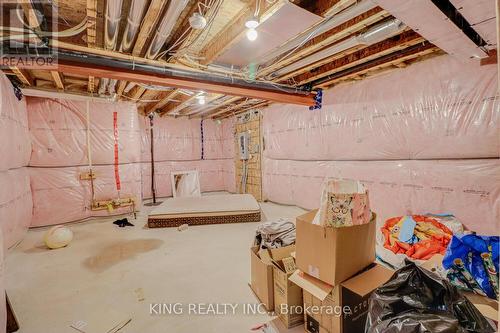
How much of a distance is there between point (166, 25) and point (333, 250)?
219cm

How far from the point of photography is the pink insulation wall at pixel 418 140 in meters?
2.58

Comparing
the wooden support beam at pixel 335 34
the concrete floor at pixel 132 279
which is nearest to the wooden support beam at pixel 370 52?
the wooden support beam at pixel 335 34

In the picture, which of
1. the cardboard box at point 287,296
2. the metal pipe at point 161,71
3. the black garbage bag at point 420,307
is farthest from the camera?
the metal pipe at point 161,71

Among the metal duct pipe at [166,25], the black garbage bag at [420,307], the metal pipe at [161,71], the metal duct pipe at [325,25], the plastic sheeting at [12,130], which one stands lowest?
the black garbage bag at [420,307]

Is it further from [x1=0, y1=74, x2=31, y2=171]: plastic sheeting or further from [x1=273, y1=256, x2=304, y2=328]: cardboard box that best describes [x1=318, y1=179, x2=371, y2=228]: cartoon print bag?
[x1=0, y1=74, x2=31, y2=171]: plastic sheeting

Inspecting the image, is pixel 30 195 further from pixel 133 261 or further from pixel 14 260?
pixel 133 261

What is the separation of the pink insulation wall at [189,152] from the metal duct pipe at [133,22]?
4568 mm

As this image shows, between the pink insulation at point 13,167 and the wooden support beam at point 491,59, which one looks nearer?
the wooden support beam at point 491,59

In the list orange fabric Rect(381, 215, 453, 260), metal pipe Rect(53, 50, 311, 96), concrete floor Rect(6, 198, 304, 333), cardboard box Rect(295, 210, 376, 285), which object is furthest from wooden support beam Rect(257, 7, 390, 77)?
concrete floor Rect(6, 198, 304, 333)

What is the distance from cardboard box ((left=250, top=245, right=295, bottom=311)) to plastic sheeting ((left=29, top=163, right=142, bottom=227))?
3952mm

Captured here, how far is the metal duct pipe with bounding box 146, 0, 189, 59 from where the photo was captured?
1.77m

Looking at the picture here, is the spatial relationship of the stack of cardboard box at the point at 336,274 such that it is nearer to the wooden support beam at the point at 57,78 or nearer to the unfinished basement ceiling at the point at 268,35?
the unfinished basement ceiling at the point at 268,35

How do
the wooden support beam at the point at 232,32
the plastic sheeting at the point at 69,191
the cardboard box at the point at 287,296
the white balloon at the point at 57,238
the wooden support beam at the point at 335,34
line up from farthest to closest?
the plastic sheeting at the point at 69,191, the white balloon at the point at 57,238, the wooden support beam at the point at 335,34, the wooden support beam at the point at 232,32, the cardboard box at the point at 287,296
